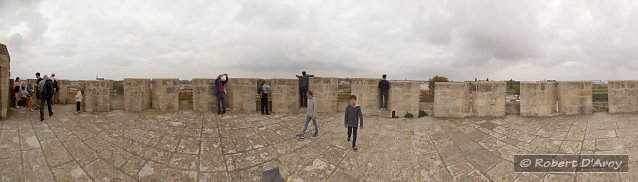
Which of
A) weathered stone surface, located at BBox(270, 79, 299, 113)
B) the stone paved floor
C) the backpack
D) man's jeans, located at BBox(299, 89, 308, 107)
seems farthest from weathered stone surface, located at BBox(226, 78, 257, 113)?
the backpack

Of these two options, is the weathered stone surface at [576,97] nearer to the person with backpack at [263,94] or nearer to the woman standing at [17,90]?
the person with backpack at [263,94]

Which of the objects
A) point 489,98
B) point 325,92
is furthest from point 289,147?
point 489,98

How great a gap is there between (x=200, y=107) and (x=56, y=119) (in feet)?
14.0

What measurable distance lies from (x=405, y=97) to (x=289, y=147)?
191 inches

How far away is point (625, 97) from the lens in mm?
9227

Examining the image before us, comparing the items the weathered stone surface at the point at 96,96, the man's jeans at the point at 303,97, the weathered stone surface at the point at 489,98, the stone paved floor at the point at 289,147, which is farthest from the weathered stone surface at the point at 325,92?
the weathered stone surface at the point at 96,96

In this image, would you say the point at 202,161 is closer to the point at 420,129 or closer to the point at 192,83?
the point at 192,83

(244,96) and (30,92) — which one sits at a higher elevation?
(30,92)

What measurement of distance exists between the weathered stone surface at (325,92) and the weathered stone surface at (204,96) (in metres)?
3.83

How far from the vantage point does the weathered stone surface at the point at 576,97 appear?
9406mm

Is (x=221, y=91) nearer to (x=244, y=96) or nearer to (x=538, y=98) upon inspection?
(x=244, y=96)

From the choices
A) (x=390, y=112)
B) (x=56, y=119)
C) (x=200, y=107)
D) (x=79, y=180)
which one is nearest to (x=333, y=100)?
(x=390, y=112)

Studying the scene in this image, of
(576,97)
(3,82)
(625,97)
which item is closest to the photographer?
(3,82)

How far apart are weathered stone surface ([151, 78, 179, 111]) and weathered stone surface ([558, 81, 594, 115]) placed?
1368 cm
